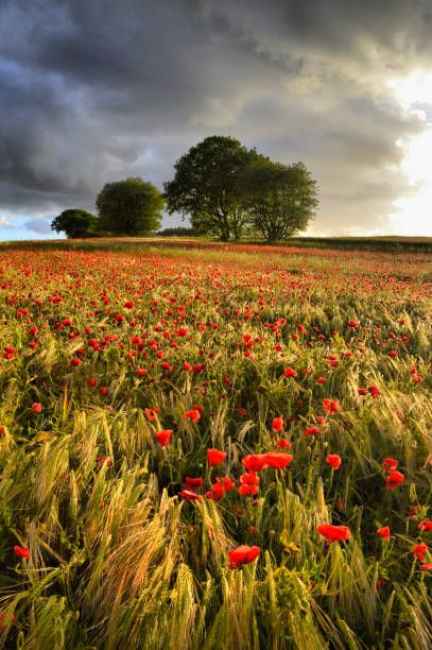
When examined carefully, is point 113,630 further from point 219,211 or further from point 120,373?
point 219,211

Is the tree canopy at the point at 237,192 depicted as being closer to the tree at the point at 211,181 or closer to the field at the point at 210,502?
the tree at the point at 211,181

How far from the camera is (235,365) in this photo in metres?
3.59

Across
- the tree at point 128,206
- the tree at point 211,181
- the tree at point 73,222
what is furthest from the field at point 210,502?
the tree at point 73,222

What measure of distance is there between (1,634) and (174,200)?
5089 cm

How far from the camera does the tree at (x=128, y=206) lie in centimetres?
5869

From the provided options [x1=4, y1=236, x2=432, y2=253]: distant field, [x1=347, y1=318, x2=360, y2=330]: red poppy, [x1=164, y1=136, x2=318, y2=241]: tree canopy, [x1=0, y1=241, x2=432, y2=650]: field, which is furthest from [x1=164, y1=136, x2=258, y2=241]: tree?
[x1=0, y1=241, x2=432, y2=650]: field

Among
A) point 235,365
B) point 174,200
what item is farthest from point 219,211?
point 235,365

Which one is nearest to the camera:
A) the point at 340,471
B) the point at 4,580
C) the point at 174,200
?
the point at 4,580

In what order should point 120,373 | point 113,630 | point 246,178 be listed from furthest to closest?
1. point 246,178
2. point 120,373
3. point 113,630

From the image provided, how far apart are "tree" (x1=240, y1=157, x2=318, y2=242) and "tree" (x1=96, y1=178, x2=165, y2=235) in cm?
1870

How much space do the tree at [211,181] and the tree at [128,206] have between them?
1032cm

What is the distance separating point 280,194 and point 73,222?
48.6 meters

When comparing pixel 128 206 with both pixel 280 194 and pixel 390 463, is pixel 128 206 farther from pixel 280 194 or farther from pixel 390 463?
pixel 390 463

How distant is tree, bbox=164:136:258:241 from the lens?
47.8 meters
